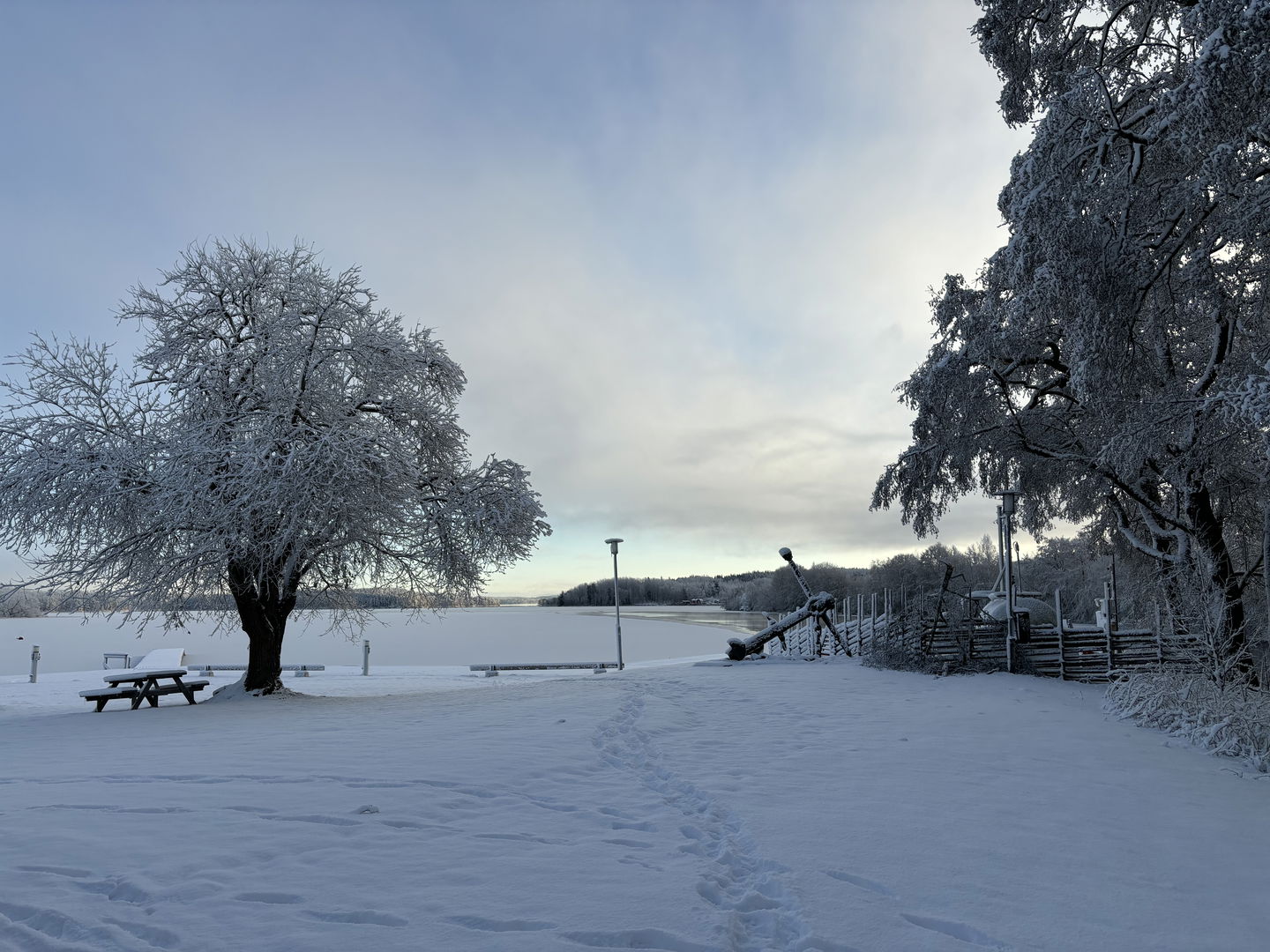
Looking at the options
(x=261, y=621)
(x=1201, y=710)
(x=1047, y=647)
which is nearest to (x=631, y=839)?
(x=1201, y=710)

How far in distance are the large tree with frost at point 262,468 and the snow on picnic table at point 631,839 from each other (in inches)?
183

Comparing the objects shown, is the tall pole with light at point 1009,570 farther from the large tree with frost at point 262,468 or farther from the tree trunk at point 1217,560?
the large tree with frost at point 262,468

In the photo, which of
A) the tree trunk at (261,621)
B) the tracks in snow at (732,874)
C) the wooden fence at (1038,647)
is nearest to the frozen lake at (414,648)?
the tree trunk at (261,621)

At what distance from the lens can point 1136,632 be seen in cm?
1398

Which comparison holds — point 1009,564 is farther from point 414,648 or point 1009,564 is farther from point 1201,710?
point 414,648

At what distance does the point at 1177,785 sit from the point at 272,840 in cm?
775

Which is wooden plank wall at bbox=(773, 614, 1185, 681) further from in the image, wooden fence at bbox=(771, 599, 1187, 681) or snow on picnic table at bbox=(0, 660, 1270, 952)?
snow on picnic table at bbox=(0, 660, 1270, 952)

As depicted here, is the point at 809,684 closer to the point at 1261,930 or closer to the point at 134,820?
the point at 1261,930

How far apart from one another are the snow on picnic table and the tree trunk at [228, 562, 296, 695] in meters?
5.37

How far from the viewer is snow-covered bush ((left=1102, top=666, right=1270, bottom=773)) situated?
27.8 feet

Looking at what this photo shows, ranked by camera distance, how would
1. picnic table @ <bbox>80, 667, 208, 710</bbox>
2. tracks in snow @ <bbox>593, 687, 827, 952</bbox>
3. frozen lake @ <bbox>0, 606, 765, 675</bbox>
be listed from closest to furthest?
tracks in snow @ <bbox>593, 687, 827, 952</bbox> < picnic table @ <bbox>80, 667, 208, 710</bbox> < frozen lake @ <bbox>0, 606, 765, 675</bbox>

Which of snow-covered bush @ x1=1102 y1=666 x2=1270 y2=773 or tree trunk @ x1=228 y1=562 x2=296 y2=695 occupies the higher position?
tree trunk @ x1=228 y1=562 x2=296 y2=695

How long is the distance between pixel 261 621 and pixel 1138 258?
52.0ft

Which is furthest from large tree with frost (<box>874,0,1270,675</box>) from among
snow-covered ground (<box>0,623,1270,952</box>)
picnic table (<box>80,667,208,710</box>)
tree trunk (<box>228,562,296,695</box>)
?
picnic table (<box>80,667,208,710</box>)
